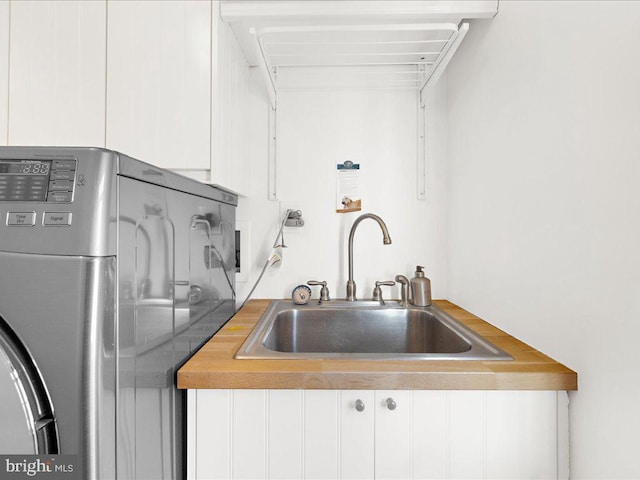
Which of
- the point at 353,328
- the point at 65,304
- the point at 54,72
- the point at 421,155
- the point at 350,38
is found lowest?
the point at 353,328

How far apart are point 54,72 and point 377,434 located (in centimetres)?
144

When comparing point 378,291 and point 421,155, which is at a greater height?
point 421,155

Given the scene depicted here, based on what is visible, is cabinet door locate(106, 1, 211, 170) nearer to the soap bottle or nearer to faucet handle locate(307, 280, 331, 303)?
faucet handle locate(307, 280, 331, 303)

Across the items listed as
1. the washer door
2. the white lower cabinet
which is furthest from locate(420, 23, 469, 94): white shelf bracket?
the washer door

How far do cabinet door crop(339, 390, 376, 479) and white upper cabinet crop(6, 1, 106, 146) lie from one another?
1.10 meters

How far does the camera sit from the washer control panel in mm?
616

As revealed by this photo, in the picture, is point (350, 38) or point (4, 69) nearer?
point (4, 69)

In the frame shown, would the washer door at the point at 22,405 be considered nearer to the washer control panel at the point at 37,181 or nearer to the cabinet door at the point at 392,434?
the washer control panel at the point at 37,181

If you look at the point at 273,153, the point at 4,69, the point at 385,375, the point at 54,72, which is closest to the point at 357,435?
the point at 385,375

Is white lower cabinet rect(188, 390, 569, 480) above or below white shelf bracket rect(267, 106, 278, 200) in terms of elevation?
below

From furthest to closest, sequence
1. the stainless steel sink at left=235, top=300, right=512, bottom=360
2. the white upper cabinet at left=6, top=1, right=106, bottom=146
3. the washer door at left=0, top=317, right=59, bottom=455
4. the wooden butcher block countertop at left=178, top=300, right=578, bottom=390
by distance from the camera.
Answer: the stainless steel sink at left=235, top=300, right=512, bottom=360
the white upper cabinet at left=6, top=1, right=106, bottom=146
the wooden butcher block countertop at left=178, top=300, right=578, bottom=390
the washer door at left=0, top=317, right=59, bottom=455

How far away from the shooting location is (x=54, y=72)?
112 centimetres

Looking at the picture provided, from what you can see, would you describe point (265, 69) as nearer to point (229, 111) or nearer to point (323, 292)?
point (229, 111)

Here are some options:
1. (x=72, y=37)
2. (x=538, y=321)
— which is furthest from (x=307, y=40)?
(x=538, y=321)
